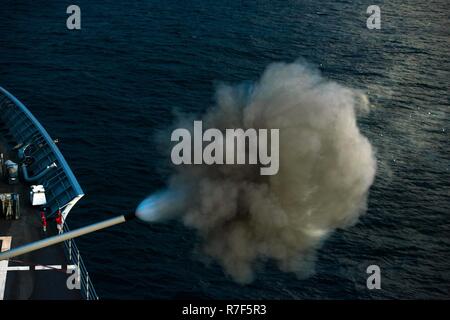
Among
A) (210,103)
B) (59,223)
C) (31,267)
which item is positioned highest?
(210,103)

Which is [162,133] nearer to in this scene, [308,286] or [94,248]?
[94,248]

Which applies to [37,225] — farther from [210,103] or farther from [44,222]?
[210,103]

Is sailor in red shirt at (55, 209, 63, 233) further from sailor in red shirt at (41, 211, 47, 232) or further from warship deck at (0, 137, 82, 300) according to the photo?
sailor in red shirt at (41, 211, 47, 232)

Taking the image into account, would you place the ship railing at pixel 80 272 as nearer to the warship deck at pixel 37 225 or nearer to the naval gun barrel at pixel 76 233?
the warship deck at pixel 37 225

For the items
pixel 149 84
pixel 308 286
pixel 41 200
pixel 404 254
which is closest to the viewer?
pixel 41 200

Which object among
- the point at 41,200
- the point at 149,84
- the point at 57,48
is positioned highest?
the point at 57,48

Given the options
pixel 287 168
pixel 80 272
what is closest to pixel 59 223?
pixel 80 272
